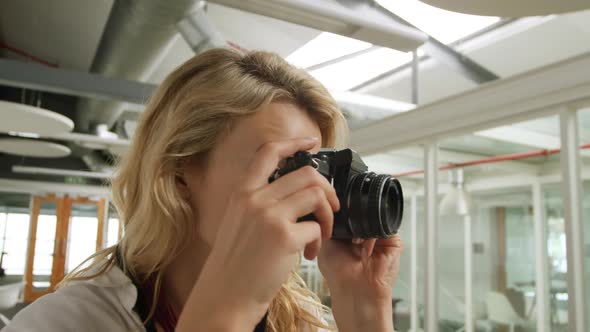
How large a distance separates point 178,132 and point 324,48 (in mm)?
2943

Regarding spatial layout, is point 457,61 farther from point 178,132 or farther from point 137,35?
point 178,132

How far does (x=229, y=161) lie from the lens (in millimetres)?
852

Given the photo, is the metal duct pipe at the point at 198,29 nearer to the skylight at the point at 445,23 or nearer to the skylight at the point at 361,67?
the skylight at the point at 445,23

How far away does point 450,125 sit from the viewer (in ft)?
10.3

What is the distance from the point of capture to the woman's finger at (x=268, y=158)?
67cm

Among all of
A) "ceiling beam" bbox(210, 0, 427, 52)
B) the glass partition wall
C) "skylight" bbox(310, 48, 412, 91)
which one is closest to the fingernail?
"ceiling beam" bbox(210, 0, 427, 52)

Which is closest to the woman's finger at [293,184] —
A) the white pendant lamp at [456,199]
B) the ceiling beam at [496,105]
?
the ceiling beam at [496,105]

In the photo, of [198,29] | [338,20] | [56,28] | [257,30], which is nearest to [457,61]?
[257,30]

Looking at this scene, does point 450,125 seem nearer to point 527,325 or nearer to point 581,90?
point 581,90

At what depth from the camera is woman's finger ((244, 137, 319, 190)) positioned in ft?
2.20

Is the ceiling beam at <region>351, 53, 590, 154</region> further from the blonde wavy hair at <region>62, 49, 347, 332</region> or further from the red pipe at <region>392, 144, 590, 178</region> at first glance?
the blonde wavy hair at <region>62, 49, 347, 332</region>

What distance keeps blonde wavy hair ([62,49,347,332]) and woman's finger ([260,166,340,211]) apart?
23cm

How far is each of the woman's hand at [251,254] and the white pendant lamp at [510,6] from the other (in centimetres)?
34

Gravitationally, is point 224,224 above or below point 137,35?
below
